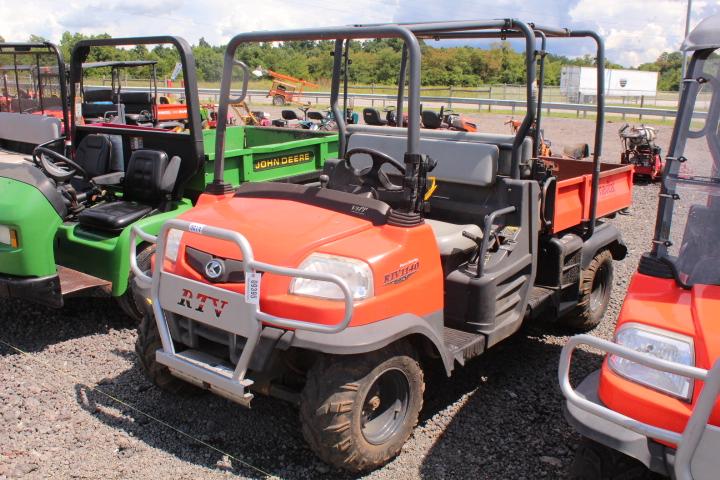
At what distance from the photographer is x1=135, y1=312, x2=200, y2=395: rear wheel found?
139 inches

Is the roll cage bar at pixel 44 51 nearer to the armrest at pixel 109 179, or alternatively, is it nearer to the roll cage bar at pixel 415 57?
the armrest at pixel 109 179

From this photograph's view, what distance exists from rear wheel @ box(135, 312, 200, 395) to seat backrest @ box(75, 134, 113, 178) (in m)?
2.48

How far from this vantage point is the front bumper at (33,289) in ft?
14.3

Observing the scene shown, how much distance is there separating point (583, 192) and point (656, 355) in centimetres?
251

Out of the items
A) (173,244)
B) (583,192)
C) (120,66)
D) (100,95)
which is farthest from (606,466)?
(100,95)

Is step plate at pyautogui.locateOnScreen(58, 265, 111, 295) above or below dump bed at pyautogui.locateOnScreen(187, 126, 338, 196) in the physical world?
below

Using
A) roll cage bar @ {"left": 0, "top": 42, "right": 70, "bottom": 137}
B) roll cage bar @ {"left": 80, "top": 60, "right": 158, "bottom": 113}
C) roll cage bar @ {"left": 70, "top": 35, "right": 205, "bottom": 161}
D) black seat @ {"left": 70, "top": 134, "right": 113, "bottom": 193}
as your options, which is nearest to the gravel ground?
black seat @ {"left": 70, "top": 134, "right": 113, "bottom": 193}

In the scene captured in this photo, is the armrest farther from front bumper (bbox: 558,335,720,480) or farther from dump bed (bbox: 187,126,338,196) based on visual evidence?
front bumper (bbox: 558,335,720,480)

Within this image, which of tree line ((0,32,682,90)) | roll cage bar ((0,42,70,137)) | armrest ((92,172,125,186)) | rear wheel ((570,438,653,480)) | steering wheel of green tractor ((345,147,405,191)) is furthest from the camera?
roll cage bar ((0,42,70,137))

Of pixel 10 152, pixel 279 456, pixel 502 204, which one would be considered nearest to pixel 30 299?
pixel 279 456

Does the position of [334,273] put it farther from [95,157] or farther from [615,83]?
[615,83]

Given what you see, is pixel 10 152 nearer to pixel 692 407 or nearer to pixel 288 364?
pixel 288 364

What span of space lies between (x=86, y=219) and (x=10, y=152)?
3.38m

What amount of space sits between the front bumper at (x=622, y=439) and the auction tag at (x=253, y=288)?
134cm
